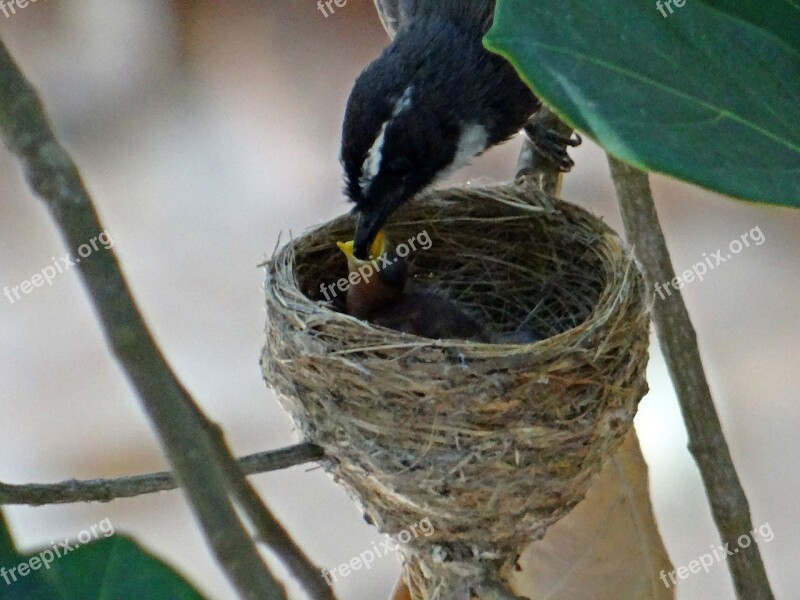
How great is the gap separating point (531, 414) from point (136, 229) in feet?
8.43

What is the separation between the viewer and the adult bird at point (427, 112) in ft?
4.05

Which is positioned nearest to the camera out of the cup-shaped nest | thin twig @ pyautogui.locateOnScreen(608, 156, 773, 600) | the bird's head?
the cup-shaped nest

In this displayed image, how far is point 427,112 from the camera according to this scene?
1.31 m

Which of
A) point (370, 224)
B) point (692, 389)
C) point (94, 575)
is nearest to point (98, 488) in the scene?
point (94, 575)

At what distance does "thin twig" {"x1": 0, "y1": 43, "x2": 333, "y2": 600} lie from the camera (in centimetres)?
36

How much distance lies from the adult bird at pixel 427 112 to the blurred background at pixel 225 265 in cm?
91

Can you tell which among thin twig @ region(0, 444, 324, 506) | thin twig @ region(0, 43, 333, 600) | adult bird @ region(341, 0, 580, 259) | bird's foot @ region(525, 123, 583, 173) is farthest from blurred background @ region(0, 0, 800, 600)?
thin twig @ region(0, 43, 333, 600)

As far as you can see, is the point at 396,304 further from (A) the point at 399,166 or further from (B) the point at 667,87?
(B) the point at 667,87

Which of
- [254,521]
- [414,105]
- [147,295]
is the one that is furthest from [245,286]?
[254,521]

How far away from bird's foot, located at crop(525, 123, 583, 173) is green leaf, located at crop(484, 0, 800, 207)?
943 millimetres

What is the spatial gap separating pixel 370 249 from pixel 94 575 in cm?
93

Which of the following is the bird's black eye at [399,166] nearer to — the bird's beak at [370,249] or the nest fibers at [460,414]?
the bird's beak at [370,249]

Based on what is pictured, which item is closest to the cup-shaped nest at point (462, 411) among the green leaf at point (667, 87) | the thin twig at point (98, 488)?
the thin twig at point (98, 488)

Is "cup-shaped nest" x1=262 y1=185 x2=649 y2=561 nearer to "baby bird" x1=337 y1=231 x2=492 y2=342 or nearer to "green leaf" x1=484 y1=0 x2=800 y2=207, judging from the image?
"baby bird" x1=337 y1=231 x2=492 y2=342
